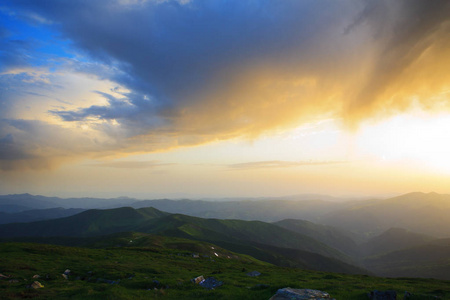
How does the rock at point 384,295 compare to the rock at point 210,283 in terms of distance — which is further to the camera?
the rock at point 210,283

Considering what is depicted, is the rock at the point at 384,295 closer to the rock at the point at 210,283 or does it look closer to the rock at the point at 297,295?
the rock at the point at 297,295

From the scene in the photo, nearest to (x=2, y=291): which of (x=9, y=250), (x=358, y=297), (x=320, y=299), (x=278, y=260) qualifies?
(x=320, y=299)

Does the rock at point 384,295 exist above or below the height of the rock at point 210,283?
above

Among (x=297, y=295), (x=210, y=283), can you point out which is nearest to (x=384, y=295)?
(x=297, y=295)

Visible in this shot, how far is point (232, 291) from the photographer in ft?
76.8

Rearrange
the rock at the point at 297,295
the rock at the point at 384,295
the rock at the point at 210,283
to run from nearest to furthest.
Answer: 1. the rock at the point at 297,295
2. the rock at the point at 384,295
3. the rock at the point at 210,283

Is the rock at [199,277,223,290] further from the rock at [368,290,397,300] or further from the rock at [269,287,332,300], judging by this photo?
the rock at [368,290,397,300]

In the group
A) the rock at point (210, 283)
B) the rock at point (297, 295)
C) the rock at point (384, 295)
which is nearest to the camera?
the rock at point (297, 295)

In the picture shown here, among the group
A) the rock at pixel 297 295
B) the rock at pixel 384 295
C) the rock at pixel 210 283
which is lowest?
the rock at pixel 210 283

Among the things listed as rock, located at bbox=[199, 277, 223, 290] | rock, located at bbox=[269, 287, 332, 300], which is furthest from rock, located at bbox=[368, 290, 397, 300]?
rock, located at bbox=[199, 277, 223, 290]

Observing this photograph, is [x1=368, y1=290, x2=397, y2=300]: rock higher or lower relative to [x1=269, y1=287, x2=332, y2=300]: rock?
lower

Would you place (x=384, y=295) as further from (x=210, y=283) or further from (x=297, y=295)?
(x=210, y=283)

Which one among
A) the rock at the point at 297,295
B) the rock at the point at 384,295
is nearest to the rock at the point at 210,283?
the rock at the point at 297,295

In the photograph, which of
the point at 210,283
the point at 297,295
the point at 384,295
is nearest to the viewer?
the point at 297,295
